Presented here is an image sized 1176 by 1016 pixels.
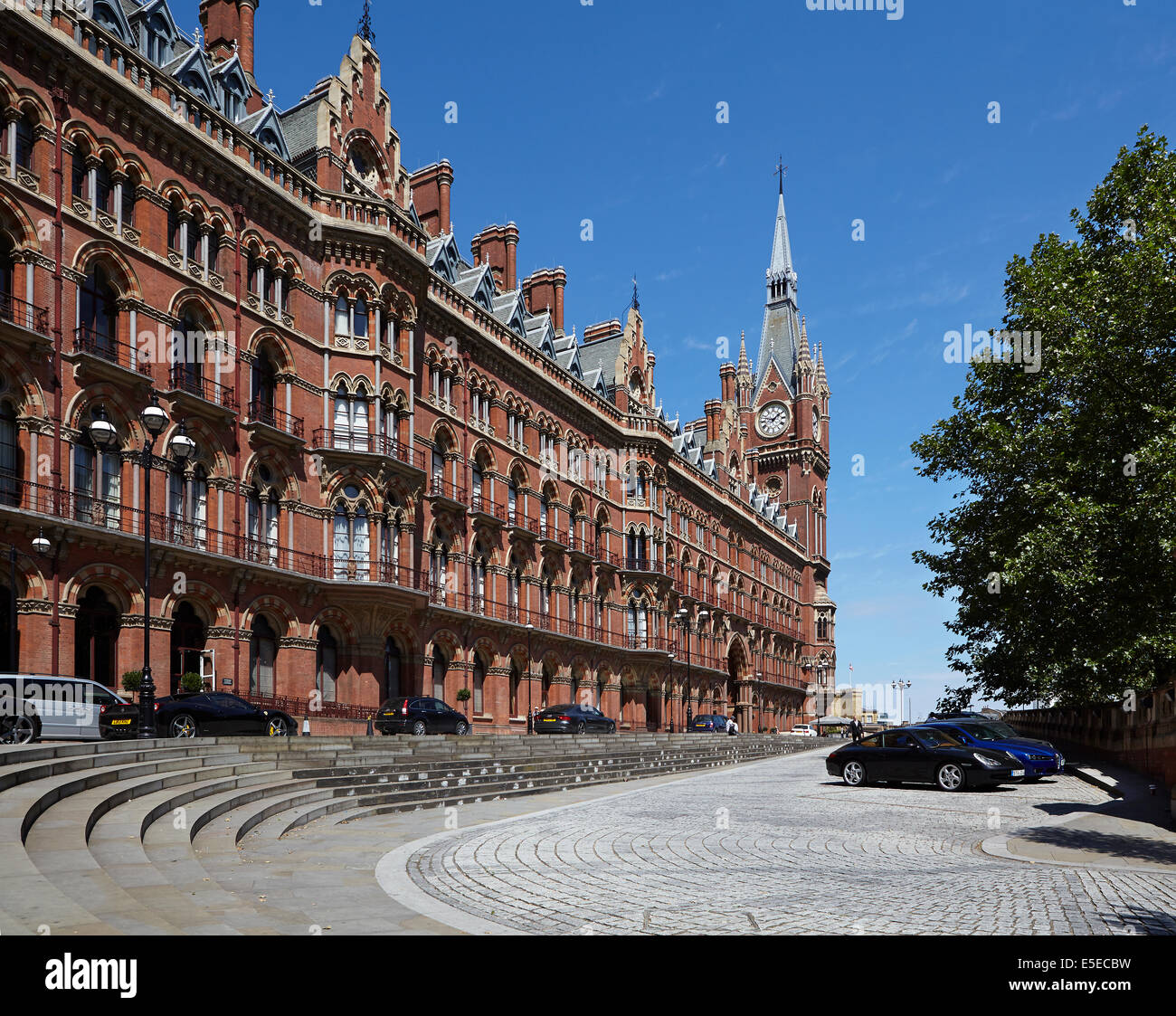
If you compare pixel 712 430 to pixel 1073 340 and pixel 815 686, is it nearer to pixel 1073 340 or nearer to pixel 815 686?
pixel 815 686

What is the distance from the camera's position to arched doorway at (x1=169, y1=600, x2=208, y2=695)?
28641mm

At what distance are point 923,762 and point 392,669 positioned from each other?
20881 millimetres

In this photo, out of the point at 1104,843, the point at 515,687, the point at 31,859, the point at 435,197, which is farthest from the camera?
the point at 435,197

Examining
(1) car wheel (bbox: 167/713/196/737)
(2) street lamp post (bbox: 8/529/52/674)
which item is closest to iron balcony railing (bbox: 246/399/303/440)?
(2) street lamp post (bbox: 8/529/52/674)

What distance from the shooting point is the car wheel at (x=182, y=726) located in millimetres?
22844

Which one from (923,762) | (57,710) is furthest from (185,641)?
(923,762)

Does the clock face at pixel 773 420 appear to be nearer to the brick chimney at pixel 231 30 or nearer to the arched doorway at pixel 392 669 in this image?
the arched doorway at pixel 392 669

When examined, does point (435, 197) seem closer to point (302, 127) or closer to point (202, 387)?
point (302, 127)

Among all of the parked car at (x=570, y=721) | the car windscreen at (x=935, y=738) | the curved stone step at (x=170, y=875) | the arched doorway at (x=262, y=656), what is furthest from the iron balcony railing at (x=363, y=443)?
the curved stone step at (x=170, y=875)

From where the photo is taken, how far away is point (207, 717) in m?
23.3

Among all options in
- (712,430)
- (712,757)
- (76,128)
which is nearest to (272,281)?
(76,128)

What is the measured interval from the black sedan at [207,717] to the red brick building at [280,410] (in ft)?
12.9

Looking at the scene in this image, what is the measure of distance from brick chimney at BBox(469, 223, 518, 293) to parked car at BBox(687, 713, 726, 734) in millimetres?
25268

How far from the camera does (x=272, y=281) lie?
112 feet
